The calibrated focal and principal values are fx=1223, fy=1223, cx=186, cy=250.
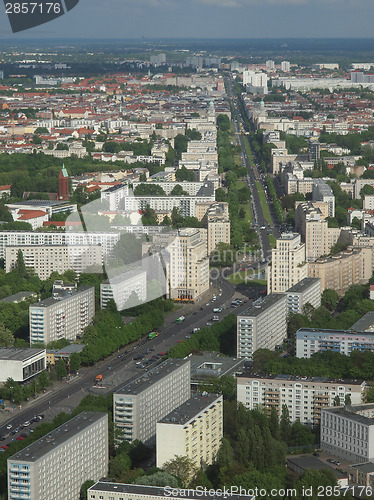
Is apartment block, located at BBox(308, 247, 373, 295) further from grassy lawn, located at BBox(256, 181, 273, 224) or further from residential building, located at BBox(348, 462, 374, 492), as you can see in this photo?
Result: residential building, located at BBox(348, 462, 374, 492)

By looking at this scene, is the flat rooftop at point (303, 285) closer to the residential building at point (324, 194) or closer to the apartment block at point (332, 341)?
the apartment block at point (332, 341)

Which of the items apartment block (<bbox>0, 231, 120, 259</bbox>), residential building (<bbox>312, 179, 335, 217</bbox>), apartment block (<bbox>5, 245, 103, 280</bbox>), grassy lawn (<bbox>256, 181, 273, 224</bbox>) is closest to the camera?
apartment block (<bbox>5, 245, 103, 280</bbox>)

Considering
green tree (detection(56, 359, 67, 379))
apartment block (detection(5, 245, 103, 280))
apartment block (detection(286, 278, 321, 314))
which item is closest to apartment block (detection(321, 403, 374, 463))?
green tree (detection(56, 359, 67, 379))

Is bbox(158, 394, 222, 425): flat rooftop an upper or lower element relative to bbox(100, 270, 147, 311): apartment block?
upper

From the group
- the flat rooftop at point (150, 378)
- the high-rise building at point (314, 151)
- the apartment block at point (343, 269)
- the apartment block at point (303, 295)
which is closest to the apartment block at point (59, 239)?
the apartment block at point (343, 269)

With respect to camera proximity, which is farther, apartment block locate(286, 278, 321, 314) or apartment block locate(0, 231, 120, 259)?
apartment block locate(0, 231, 120, 259)

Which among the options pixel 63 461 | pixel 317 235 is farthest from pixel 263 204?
pixel 63 461

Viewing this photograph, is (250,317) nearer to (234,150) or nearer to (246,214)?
(246,214)
